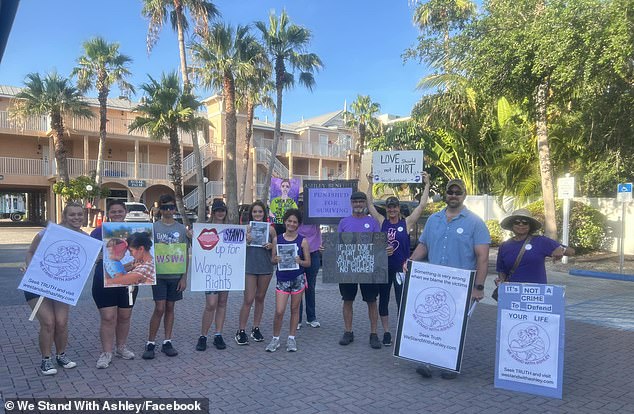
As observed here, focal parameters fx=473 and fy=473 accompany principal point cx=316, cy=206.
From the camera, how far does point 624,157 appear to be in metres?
14.3

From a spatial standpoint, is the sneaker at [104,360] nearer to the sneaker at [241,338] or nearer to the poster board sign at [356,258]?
the sneaker at [241,338]

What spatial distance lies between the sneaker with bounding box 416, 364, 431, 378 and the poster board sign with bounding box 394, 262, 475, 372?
0.11m

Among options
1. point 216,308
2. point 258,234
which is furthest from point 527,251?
point 216,308

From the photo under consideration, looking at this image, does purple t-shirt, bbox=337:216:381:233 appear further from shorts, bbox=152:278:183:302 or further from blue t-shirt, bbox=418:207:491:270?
shorts, bbox=152:278:183:302

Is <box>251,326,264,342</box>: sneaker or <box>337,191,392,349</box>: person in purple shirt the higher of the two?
<box>337,191,392,349</box>: person in purple shirt

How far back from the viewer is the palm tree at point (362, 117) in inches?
1503

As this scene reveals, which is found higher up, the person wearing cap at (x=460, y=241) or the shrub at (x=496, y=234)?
the person wearing cap at (x=460, y=241)

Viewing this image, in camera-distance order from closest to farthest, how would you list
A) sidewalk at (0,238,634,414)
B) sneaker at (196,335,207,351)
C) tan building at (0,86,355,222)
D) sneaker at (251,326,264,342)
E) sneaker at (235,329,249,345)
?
sidewalk at (0,238,634,414), sneaker at (196,335,207,351), sneaker at (235,329,249,345), sneaker at (251,326,264,342), tan building at (0,86,355,222)

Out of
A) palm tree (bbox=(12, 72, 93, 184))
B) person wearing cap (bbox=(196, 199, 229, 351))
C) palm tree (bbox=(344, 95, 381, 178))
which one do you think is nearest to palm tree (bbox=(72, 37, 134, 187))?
palm tree (bbox=(12, 72, 93, 184))

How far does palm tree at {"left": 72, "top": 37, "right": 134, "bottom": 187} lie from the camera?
28062 millimetres

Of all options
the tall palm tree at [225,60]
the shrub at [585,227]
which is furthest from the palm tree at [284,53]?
the shrub at [585,227]

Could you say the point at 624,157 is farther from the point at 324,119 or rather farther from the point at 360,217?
the point at 324,119

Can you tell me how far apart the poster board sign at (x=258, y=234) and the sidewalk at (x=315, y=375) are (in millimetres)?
1290

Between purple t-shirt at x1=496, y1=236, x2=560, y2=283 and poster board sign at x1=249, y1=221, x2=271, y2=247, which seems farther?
poster board sign at x1=249, y1=221, x2=271, y2=247
